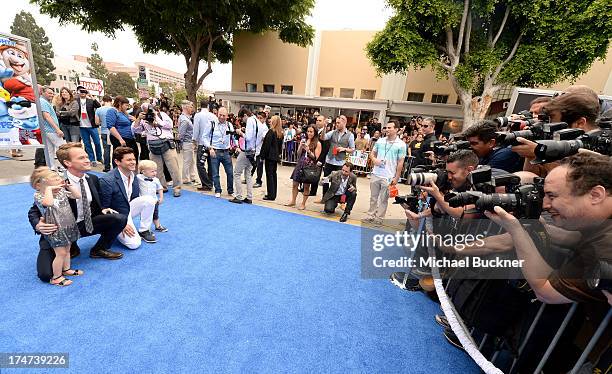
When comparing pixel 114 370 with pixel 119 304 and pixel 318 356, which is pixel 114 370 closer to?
pixel 119 304

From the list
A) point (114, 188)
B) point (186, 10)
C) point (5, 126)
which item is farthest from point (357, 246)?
point (186, 10)

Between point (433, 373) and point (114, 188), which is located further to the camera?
point (114, 188)

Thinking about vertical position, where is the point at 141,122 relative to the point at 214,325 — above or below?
above

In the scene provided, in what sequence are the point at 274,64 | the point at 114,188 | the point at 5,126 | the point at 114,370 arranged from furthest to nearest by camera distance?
the point at 274,64 → the point at 5,126 → the point at 114,188 → the point at 114,370

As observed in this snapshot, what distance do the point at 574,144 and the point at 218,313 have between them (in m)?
2.95

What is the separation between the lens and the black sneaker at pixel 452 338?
7.75ft

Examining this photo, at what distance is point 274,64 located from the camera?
20.5 meters

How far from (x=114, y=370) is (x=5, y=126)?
4577mm

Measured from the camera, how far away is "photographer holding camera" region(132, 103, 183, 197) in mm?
5250

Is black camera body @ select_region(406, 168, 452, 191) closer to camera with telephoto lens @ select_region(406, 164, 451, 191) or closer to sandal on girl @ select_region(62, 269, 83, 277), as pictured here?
camera with telephoto lens @ select_region(406, 164, 451, 191)

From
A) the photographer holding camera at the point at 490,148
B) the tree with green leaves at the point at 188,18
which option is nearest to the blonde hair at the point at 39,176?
the photographer holding camera at the point at 490,148

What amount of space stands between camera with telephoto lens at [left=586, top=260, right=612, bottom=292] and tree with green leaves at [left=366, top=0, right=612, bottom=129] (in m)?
12.4

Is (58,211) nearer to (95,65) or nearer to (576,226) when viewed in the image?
(576,226)

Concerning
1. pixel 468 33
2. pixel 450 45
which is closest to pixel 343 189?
pixel 450 45
